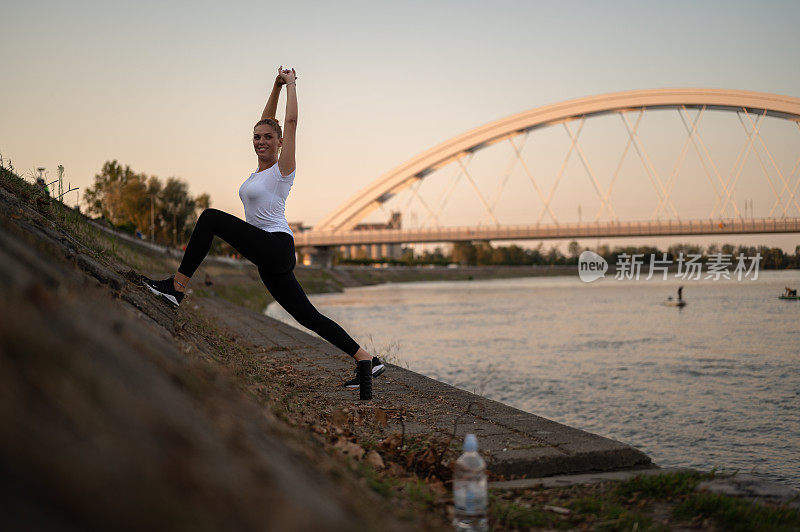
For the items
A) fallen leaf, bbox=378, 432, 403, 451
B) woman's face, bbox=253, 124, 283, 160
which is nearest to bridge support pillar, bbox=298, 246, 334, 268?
woman's face, bbox=253, 124, 283, 160

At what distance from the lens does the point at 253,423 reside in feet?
6.19

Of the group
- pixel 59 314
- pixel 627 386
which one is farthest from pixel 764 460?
pixel 59 314

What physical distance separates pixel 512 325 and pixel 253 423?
19788 millimetres

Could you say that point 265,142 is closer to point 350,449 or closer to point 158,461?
point 350,449

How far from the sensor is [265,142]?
398 cm

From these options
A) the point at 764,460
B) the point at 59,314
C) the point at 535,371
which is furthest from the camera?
the point at 535,371

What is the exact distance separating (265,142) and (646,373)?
9361mm

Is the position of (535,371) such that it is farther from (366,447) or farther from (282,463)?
(282,463)

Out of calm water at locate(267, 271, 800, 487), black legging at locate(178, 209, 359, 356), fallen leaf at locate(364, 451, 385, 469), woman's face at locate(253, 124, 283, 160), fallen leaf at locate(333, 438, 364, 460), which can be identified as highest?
woman's face at locate(253, 124, 283, 160)

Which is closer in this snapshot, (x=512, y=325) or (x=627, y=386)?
(x=627, y=386)

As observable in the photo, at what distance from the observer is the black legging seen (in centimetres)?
381

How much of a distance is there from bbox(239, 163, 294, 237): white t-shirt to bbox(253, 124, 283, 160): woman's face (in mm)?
107

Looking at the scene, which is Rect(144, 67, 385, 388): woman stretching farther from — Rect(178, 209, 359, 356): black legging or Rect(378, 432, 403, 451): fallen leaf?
Rect(378, 432, 403, 451): fallen leaf

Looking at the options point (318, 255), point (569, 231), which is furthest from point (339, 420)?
point (318, 255)
